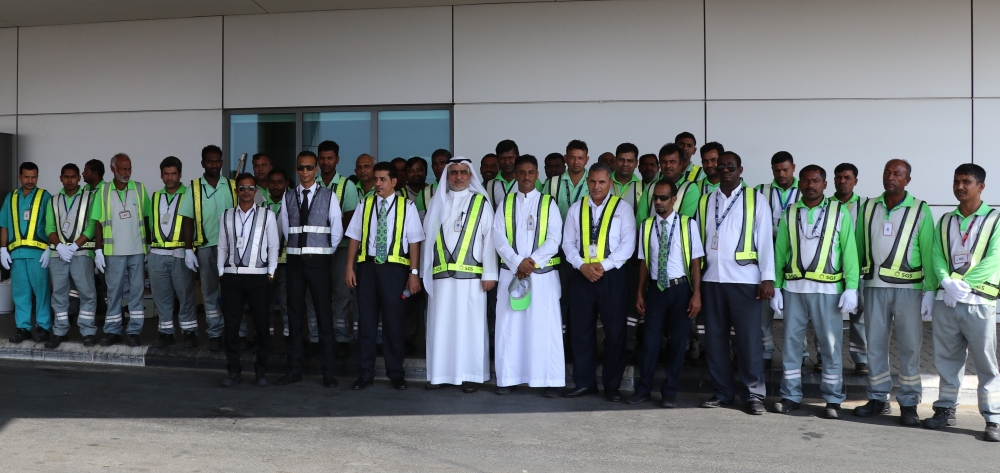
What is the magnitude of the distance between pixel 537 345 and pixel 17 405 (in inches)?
174

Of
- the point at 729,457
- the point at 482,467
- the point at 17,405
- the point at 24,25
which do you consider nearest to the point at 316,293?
the point at 17,405

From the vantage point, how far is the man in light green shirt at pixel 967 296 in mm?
5883

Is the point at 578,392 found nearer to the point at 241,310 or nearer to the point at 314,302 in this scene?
the point at 314,302

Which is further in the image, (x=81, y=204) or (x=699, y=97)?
(x=699, y=97)

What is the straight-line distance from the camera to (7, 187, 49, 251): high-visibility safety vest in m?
8.95

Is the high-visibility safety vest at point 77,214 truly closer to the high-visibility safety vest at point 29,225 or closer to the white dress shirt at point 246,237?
the high-visibility safety vest at point 29,225

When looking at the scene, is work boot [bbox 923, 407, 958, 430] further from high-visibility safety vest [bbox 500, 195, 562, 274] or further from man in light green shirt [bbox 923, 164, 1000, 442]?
high-visibility safety vest [bbox 500, 195, 562, 274]

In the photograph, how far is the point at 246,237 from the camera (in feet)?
24.4

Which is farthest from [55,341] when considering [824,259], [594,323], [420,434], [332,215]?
[824,259]

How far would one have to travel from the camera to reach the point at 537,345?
7254mm

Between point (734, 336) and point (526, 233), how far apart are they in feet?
6.64

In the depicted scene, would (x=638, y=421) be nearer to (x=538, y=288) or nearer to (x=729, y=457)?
(x=729, y=457)

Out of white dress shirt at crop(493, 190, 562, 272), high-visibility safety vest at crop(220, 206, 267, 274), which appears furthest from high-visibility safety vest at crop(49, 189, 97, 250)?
white dress shirt at crop(493, 190, 562, 272)

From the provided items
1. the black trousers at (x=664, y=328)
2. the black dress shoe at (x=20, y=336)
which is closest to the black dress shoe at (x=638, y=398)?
the black trousers at (x=664, y=328)
